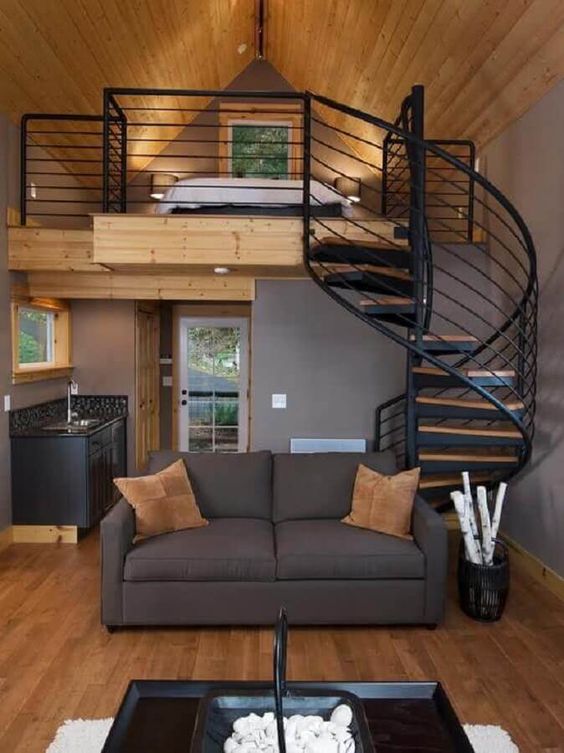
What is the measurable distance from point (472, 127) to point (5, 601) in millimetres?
5028

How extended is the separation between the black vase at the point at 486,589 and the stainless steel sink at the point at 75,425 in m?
3.21

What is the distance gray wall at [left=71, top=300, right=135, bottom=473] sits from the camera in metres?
6.35

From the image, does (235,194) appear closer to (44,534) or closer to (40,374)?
(40,374)

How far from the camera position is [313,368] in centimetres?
538

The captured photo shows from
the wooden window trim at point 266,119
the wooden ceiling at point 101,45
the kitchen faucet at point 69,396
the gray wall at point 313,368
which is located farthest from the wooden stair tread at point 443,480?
the wooden window trim at point 266,119

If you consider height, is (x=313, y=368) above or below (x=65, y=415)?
above

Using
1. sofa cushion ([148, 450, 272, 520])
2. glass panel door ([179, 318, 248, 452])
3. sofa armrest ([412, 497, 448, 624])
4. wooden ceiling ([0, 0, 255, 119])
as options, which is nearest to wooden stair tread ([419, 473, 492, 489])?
sofa armrest ([412, 497, 448, 624])

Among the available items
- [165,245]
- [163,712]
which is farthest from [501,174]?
[163,712]

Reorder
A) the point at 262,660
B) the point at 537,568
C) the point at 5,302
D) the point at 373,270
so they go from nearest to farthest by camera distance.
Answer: the point at 262,660, the point at 373,270, the point at 537,568, the point at 5,302

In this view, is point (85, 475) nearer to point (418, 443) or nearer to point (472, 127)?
point (418, 443)

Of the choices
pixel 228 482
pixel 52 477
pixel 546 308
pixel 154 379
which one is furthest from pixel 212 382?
pixel 546 308

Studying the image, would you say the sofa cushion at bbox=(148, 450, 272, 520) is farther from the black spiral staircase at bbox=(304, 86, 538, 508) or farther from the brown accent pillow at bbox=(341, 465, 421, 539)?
the black spiral staircase at bbox=(304, 86, 538, 508)

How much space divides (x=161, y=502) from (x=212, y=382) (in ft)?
13.0

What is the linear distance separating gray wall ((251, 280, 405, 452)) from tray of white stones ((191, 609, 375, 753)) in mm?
3469
